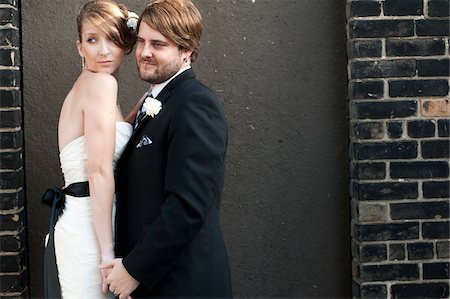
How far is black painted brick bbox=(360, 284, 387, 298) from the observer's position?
3906 millimetres

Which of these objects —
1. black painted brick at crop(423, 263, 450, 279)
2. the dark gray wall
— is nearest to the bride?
the dark gray wall

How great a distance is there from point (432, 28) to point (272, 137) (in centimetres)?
114

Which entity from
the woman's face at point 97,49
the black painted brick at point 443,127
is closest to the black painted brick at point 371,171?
the black painted brick at point 443,127

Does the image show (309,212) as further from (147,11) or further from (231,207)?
(147,11)

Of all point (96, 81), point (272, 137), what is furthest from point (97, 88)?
point (272, 137)

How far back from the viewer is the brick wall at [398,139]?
389 cm

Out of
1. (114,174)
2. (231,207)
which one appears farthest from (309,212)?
(114,174)

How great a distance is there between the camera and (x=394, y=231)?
3.89 m

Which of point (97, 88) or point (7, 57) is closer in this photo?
point (97, 88)

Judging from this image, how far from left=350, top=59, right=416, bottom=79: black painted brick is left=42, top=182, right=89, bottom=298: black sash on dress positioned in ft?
5.93

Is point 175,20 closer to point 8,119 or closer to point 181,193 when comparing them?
point 181,193

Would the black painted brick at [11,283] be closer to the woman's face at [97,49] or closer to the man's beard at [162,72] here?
the woman's face at [97,49]

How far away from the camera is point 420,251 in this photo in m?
3.91

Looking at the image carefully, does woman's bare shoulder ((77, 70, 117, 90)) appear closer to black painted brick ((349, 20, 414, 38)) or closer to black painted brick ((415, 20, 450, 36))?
Answer: black painted brick ((349, 20, 414, 38))
